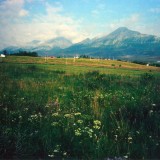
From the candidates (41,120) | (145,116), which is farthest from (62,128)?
(145,116)

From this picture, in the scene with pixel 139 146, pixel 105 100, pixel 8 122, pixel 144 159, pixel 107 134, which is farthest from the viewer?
pixel 105 100

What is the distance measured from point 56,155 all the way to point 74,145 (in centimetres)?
49

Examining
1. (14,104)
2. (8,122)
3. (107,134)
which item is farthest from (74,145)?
(14,104)

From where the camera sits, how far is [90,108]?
7.90 metres

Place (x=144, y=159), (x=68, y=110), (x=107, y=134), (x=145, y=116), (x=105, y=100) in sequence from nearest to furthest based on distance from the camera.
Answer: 1. (x=144, y=159)
2. (x=107, y=134)
3. (x=145, y=116)
4. (x=68, y=110)
5. (x=105, y=100)

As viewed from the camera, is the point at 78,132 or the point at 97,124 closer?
the point at 78,132

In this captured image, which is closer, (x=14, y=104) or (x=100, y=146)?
(x=100, y=146)

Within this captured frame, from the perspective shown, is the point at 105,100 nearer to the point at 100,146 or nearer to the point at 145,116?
the point at 145,116

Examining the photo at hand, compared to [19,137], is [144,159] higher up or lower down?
lower down

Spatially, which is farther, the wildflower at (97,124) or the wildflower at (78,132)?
the wildflower at (97,124)

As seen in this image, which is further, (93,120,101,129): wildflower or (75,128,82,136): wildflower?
(93,120,101,129): wildflower

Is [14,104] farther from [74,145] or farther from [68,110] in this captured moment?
[74,145]

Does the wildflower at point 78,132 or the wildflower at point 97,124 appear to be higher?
the wildflower at point 97,124

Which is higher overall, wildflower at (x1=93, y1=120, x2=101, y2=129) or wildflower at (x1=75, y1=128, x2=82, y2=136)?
wildflower at (x1=93, y1=120, x2=101, y2=129)
